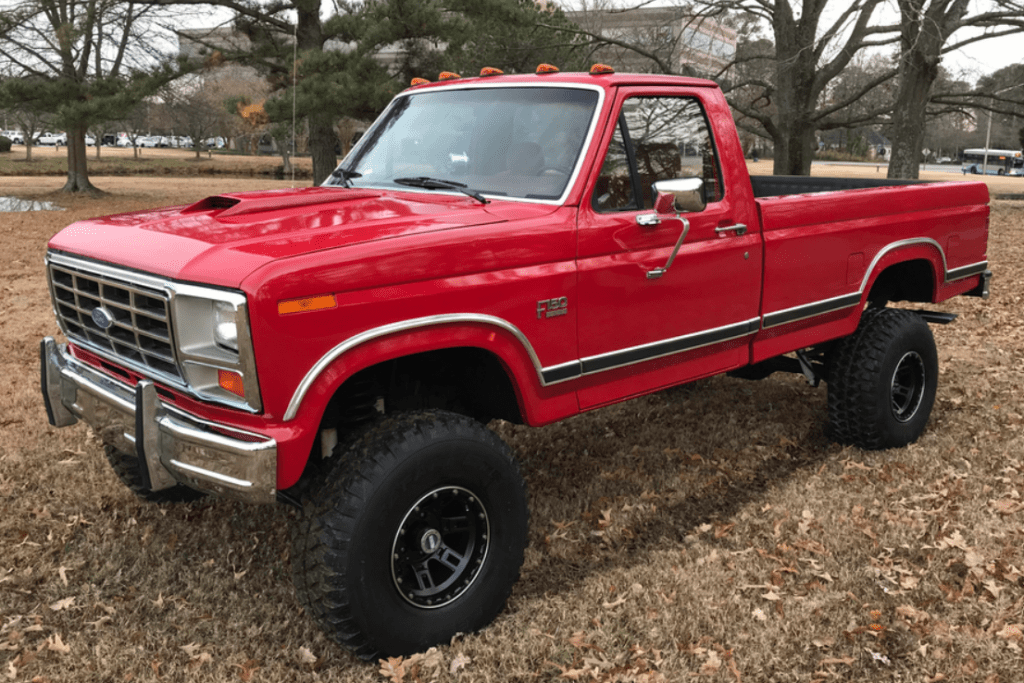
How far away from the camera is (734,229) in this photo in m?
4.34

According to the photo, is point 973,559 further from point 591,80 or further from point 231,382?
point 231,382

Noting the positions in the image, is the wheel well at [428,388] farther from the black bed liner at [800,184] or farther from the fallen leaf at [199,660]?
the black bed liner at [800,184]

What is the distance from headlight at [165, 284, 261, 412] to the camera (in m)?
2.84

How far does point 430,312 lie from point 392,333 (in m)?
0.17

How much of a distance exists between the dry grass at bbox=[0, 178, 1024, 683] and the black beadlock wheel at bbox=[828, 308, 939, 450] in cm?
16

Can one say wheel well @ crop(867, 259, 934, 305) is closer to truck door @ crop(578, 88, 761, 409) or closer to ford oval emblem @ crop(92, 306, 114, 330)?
truck door @ crop(578, 88, 761, 409)

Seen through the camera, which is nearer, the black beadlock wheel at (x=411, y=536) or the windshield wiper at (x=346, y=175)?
the black beadlock wheel at (x=411, y=536)

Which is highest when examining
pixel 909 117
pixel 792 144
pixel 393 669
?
pixel 909 117

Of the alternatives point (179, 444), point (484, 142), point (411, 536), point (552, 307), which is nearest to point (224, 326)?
point (179, 444)

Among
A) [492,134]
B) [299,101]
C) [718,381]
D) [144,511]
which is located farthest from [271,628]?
[299,101]

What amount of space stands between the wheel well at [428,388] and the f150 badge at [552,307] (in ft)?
0.86

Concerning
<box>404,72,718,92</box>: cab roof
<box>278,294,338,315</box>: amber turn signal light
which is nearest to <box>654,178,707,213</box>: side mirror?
<box>404,72,718,92</box>: cab roof

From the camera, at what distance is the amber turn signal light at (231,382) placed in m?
2.93

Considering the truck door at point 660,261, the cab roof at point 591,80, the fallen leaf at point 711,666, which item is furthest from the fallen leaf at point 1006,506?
the cab roof at point 591,80
